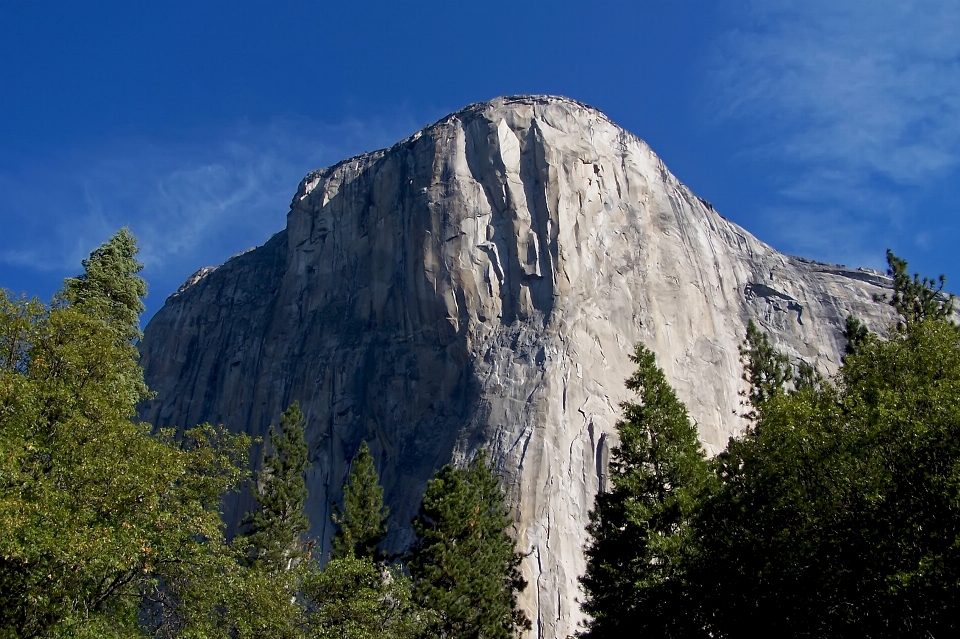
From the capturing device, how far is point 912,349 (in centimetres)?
1953

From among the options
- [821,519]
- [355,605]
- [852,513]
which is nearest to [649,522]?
[821,519]

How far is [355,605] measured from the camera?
2186cm

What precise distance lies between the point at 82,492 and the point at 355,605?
902 cm

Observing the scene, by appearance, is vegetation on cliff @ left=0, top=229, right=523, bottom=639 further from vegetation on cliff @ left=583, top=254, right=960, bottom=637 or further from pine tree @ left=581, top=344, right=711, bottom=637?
vegetation on cliff @ left=583, top=254, right=960, bottom=637

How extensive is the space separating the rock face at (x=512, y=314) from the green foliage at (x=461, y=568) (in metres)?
14.2

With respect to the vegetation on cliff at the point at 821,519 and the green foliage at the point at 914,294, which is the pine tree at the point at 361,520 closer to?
the vegetation on cliff at the point at 821,519

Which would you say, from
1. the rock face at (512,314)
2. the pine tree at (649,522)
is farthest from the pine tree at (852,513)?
→ the rock face at (512,314)

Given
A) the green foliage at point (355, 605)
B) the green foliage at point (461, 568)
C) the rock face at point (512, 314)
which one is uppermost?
the rock face at point (512, 314)

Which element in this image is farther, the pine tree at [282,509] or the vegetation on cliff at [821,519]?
the pine tree at [282,509]

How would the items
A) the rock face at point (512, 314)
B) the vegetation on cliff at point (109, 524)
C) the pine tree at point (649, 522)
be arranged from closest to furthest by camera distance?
the vegetation on cliff at point (109, 524) → the pine tree at point (649, 522) → the rock face at point (512, 314)

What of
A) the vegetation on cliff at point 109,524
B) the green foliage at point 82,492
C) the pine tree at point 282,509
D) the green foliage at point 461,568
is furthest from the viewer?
the pine tree at point 282,509

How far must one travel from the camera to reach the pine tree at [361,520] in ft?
105

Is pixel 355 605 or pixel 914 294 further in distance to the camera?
pixel 914 294

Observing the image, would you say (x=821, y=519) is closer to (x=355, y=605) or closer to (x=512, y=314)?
(x=355, y=605)
